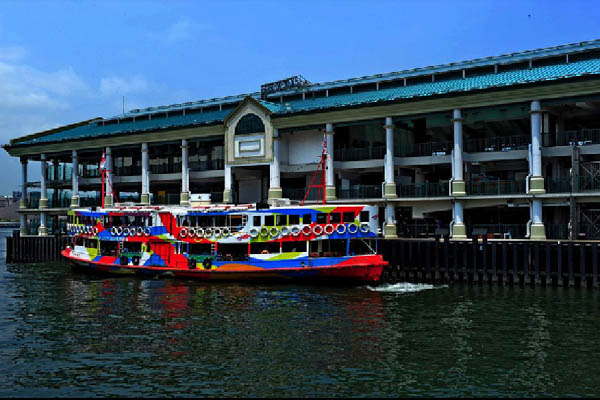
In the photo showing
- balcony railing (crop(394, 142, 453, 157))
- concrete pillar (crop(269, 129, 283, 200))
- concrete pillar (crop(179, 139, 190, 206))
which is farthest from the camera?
concrete pillar (crop(179, 139, 190, 206))

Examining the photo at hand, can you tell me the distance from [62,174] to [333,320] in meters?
60.2

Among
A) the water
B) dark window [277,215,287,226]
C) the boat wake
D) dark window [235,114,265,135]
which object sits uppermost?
dark window [235,114,265,135]

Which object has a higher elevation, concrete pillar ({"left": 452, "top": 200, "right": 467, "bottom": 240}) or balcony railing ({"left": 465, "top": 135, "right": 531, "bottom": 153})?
balcony railing ({"left": 465, "top": 135, "right": 531, "bottom": 153})

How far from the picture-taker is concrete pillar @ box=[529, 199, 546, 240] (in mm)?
44981

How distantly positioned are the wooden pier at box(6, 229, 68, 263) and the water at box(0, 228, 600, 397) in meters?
28.7

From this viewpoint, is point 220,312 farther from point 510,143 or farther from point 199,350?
point 510,143

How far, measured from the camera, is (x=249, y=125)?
61.8 meters

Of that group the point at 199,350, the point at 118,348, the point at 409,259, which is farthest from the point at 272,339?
the point at 409,259

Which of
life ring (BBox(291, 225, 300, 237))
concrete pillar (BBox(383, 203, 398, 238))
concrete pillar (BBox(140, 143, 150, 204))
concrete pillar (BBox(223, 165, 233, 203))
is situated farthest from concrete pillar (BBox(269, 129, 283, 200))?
concrete pillar (BBox(140, 143, 150, 204))

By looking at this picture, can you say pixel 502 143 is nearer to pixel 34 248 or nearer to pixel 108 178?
pixel 108 178

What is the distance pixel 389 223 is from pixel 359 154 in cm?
853

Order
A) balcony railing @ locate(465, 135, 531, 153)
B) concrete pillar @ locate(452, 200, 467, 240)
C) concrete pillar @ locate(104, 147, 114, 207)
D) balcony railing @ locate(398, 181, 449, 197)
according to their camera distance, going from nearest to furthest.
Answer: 1. concrete pillar @ locate(452, 200, 467, 240)
2. balcony railing @ locate(465, 135, 531, 153)
3. balcony railing @ locate(398, 181, 449, 197)
4. concrete pillar @ locate(104, 147, 114, 207)

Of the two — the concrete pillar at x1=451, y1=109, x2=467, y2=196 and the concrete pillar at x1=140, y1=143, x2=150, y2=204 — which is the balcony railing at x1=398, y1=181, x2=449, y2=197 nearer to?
the concrete pillar at x1=451, y1=109, x2=467, y2=196

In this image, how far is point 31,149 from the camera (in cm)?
7694
